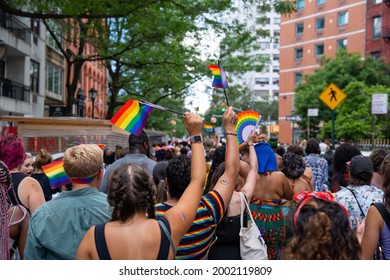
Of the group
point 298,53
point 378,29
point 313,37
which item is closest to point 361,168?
point 378,29

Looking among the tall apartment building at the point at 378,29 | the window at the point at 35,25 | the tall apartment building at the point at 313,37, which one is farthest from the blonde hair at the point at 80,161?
the tall apartment building at the point at 313,37

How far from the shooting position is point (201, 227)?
124 inches

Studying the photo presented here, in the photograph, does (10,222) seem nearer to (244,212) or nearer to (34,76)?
(244,212)

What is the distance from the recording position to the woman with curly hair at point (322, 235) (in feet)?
7.56

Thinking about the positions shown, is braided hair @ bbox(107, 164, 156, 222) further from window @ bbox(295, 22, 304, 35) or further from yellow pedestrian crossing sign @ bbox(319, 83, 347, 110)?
window @ bbox(295, 22, 304, 35)

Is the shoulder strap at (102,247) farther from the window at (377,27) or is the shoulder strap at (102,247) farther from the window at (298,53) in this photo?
the window at (298,53)

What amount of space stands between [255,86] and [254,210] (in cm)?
10339

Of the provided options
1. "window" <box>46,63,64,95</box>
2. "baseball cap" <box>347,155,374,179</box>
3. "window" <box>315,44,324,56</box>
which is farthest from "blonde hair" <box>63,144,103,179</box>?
"window" <box>315,44,324,56</box>

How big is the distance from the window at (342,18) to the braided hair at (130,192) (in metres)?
53.3

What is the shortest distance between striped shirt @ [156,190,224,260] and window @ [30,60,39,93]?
85.9ft

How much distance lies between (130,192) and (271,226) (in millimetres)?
3492

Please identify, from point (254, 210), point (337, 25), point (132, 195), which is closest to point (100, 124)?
point (254, 210)

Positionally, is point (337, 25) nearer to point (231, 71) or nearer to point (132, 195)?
point (231, 71)
